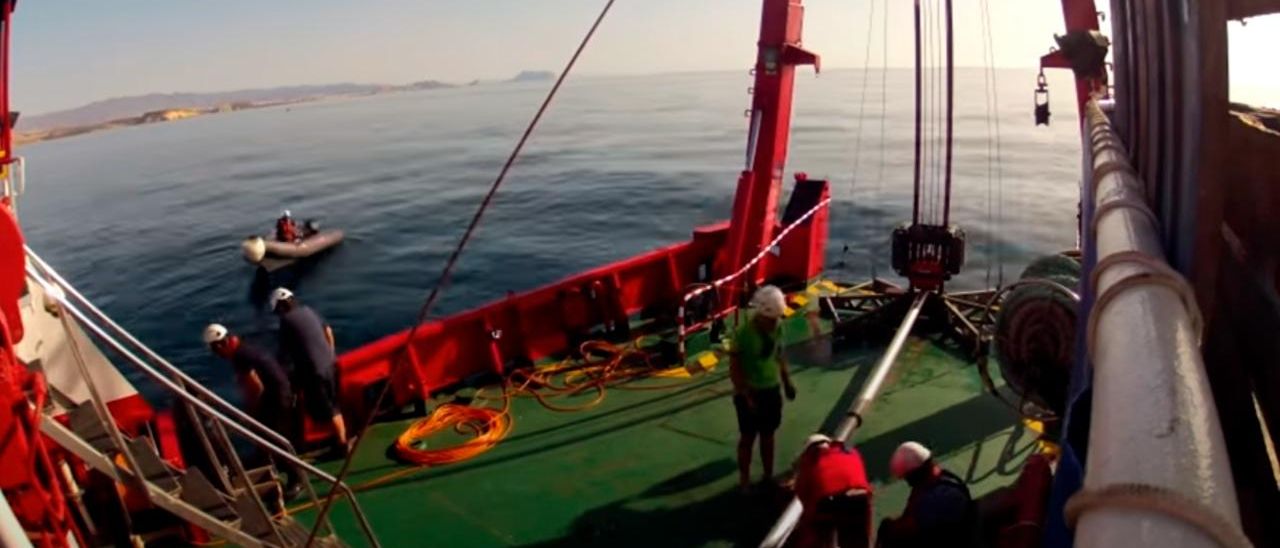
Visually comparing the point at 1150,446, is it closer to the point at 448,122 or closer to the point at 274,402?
the point at 274,402

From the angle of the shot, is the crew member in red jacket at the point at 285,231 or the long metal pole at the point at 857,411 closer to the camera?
the long metal pole at the point at 857,411

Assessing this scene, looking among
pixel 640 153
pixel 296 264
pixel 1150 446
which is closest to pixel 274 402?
pixel 1150 446

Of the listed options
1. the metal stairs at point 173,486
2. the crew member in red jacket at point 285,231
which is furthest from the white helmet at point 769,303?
the crew member in red jacket at point 285,231

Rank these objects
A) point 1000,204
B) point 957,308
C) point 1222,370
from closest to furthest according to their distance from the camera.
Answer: point 1222,370 < point 957,308 < point 1000,204

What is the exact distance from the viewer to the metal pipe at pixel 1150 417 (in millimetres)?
911

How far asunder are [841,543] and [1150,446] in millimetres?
3513

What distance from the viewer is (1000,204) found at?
3092cm

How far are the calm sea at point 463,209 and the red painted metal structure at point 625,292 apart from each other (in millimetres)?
7218

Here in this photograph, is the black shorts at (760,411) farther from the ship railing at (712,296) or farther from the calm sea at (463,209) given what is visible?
the calm sea at (463,209)

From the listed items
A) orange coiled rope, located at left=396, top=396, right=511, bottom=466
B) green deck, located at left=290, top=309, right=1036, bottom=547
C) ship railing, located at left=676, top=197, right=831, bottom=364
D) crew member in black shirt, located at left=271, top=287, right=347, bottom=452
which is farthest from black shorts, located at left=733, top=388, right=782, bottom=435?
crew member in black shirt, located at left=271, top=287, right=347, bottom=452

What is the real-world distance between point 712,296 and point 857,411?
12.6ft

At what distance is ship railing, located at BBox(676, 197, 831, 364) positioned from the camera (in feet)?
29.0

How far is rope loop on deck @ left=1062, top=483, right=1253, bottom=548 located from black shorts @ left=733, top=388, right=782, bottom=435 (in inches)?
193

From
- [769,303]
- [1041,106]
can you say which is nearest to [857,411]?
[769,303]
